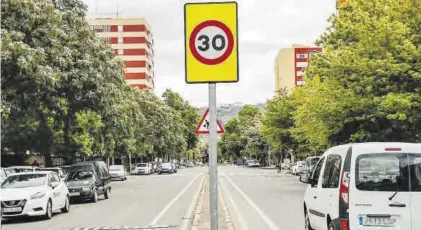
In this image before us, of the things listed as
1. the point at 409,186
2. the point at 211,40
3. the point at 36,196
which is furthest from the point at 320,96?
the point at 211,40

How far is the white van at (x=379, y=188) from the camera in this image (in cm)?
928

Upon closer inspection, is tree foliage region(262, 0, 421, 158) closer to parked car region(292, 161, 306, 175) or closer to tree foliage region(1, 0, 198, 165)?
tree foliage region(1, 0, 198, 165)

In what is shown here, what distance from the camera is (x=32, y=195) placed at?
1966 centimetres

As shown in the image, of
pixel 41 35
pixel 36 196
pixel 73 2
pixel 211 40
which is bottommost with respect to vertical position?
pixel 36 196

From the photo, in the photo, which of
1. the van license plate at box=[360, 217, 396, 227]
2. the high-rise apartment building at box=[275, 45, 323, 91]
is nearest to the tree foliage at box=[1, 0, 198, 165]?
the van license plate at box=[360, 217, 396, 227]

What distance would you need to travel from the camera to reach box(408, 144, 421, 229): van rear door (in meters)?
9.34

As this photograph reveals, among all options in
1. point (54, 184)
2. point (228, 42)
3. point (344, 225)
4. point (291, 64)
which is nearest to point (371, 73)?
point (54, 184)

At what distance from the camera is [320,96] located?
32.2 metres

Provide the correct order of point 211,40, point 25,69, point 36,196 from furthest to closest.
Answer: point 25,69 → point 36,196 → point 211,40

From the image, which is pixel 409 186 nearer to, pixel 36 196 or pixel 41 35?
pixel 36 196

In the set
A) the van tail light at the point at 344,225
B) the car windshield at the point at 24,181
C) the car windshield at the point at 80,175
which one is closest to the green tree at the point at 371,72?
the car windshield at the point at 80,175

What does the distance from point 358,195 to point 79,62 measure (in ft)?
78.4

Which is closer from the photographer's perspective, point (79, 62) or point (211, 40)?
point (211, 40)

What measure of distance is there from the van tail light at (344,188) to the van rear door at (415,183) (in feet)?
2.96
